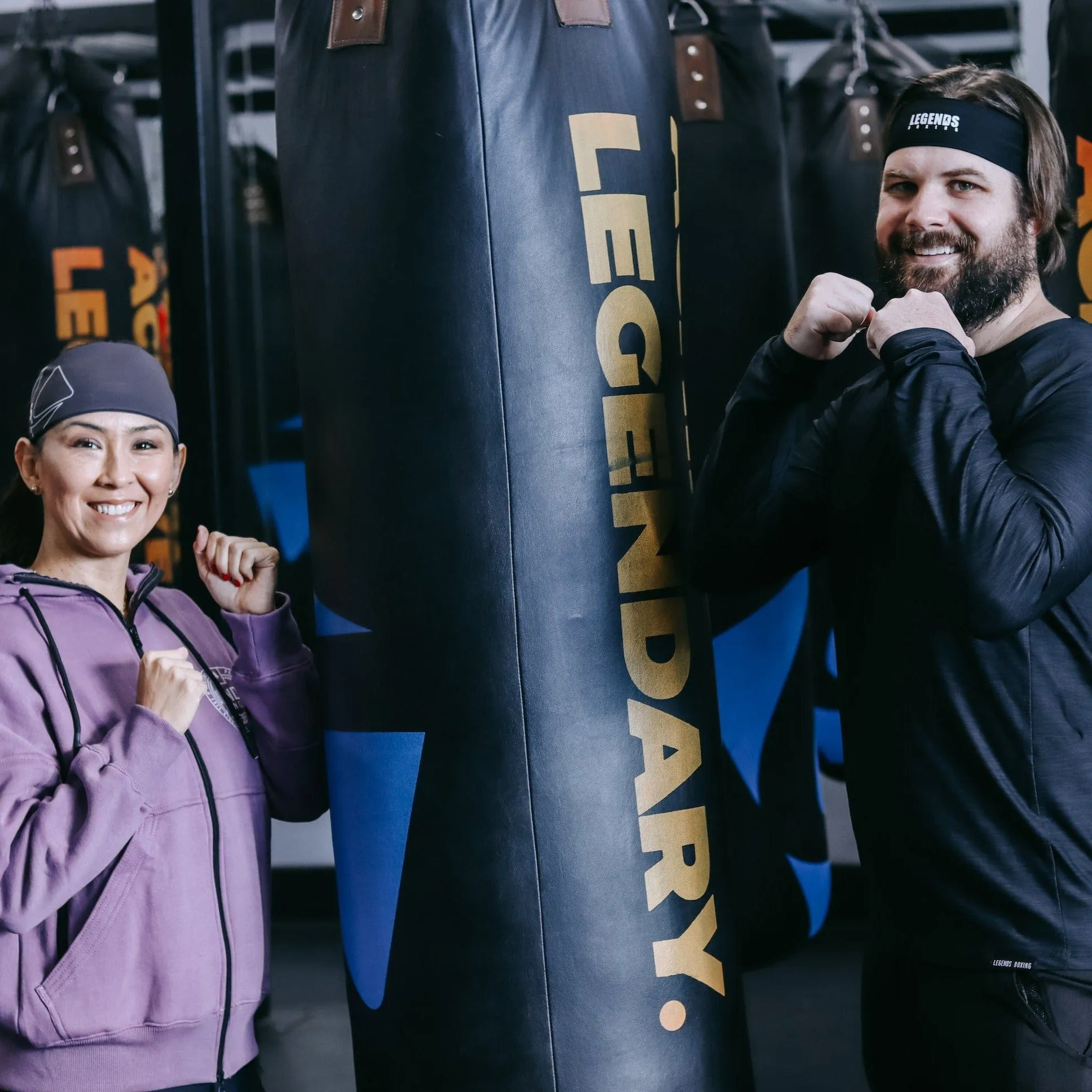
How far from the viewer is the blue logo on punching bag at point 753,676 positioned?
2.27 metres

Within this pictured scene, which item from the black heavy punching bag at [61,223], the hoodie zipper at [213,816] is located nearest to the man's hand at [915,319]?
the hoodie zipper at [213,816]

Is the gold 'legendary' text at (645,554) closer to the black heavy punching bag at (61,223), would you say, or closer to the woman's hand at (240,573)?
the woman's hand at (240,573)

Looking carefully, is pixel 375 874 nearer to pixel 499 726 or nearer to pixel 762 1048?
pixel 499 726

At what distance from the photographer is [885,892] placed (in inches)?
55.5

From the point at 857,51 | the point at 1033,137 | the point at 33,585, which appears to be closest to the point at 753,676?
the point at 1033,137

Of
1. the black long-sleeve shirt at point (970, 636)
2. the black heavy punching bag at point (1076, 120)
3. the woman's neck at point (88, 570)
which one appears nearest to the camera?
the black long-sleeve shirt at point (970, 636)

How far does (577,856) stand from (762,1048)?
4.26ft

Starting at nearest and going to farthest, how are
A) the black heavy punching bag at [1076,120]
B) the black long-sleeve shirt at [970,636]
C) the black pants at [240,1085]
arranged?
the black long-sleeve shirt at [970,636] < the black pants at [240,1085] < the black heavy punching bag at [1076,120]

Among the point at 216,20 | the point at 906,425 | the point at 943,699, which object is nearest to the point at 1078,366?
the point at 906,425

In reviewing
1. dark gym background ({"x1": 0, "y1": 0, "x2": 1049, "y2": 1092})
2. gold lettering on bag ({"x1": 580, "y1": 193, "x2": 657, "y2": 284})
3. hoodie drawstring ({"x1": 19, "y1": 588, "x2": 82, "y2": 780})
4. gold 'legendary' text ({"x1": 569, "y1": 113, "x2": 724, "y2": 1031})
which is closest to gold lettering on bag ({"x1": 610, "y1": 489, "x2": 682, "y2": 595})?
gold 'legendary' text ({"x1": 569, "y1": 113, "x2": 724, "y2": 1031})

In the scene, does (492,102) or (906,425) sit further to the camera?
(492,102)

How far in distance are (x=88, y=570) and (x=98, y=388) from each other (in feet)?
0.66

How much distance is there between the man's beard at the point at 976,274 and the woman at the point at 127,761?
0.83m

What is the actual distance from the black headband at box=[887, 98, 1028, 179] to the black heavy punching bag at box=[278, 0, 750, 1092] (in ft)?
1.07
